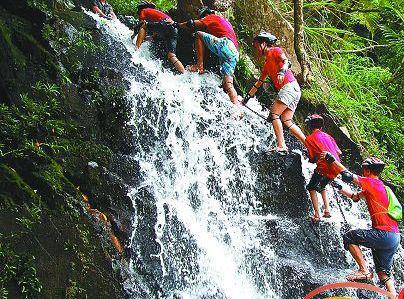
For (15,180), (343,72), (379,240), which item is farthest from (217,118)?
(343,72)

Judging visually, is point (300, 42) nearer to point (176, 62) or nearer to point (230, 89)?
point (230, 89)

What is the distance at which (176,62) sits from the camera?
8031 millimetres

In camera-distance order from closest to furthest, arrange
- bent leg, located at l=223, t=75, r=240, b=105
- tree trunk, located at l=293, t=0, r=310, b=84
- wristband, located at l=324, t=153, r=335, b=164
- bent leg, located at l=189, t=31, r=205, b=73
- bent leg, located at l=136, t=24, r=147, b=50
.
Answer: wristband, located at l=324, t=153, r=335, b=164
bent leg, located at l=223, t=75, r=240, b=105
bent leg, located at l=189, t=31, r=205, b=73
bent leg, located at l=136, t=24, r=147, b=50
tree trunk, located at l=293, t=0, r=310, b=84

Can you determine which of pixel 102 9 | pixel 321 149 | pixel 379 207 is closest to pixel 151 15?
pixel 102 9

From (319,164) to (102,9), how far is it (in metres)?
5.94

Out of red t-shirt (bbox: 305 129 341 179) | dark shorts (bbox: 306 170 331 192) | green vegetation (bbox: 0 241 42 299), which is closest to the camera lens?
green vegetation (bbox: 0 241 42 299)

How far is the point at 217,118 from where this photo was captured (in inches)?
291

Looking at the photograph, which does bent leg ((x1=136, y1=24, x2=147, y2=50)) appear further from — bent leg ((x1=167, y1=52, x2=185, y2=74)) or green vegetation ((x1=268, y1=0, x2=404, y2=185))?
green vegetation ((x1=268, y1=0, x2=404, y2=185))

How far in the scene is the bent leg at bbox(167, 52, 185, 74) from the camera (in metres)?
8.01

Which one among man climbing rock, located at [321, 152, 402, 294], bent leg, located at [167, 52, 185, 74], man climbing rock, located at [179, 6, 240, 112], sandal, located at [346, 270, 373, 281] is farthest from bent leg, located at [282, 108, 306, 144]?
sandal, located at [346, 270, 373, 281]

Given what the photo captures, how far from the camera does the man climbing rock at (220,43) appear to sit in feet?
25.2

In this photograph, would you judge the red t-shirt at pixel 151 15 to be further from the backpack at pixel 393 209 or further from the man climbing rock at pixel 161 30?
the backpack at pixel 393 209

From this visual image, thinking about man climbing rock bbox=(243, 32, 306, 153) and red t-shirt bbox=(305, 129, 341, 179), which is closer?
red t-shirt bbox=(305, 129, 341, 179)

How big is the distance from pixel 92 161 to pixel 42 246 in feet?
4.52
